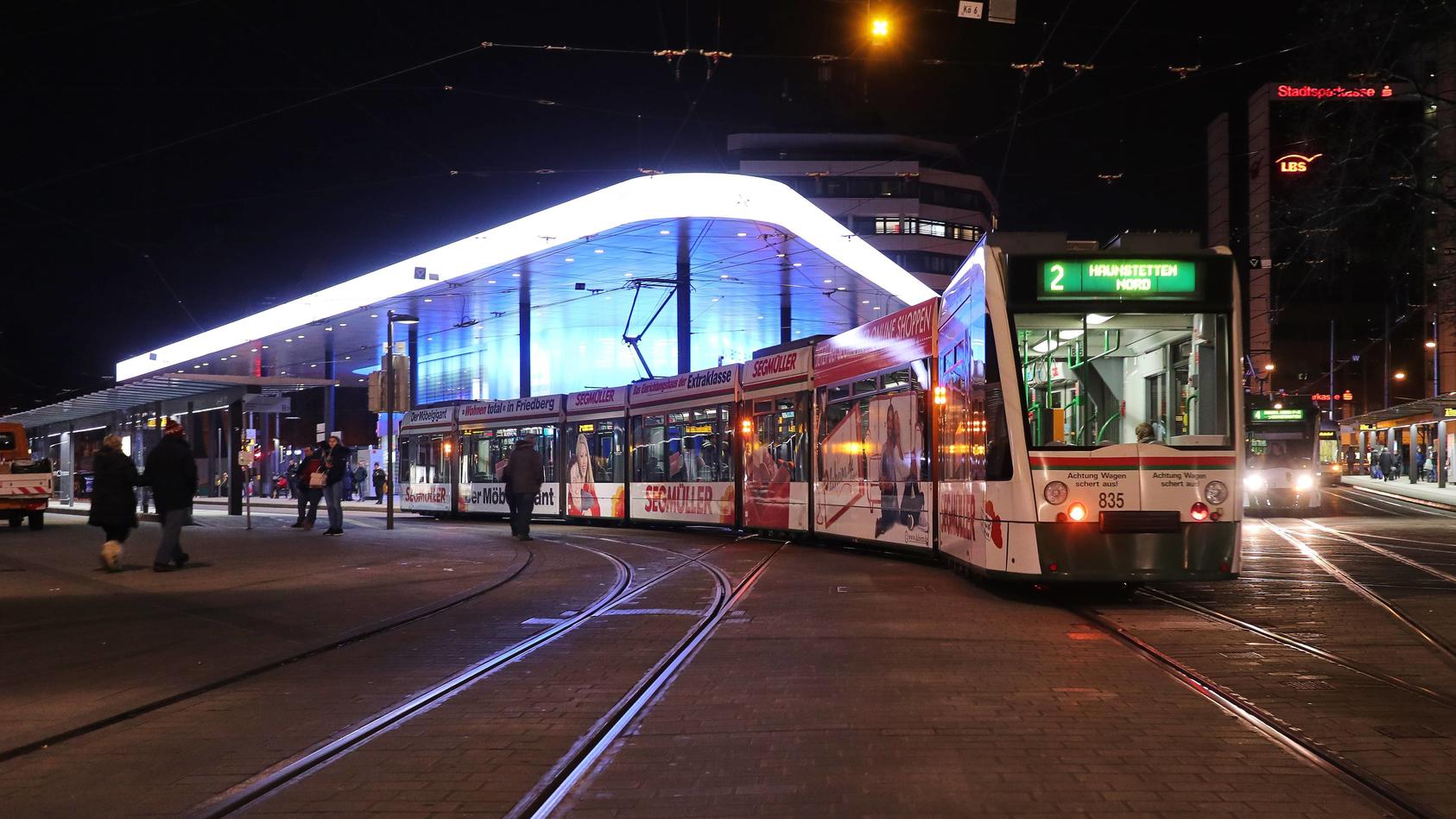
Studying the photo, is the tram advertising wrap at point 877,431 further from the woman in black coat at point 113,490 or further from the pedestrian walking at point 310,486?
the pedestrian walking at point 310,486

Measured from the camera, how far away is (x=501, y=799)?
5.07 metres

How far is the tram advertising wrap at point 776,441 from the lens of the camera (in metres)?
19.8

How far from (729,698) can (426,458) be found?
2809cm

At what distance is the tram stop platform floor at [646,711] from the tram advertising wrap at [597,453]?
12983 millimetres

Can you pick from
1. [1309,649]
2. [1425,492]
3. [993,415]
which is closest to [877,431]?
[993,415]

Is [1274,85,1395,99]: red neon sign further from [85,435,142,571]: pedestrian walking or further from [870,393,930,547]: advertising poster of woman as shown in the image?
[85,435,142,571]: pedestrian walking

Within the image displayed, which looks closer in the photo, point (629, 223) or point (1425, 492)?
point (629, 223)

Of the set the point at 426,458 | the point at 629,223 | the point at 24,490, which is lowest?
the point at 24,490

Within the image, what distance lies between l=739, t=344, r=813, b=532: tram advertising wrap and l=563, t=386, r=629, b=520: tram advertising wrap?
15.8ft

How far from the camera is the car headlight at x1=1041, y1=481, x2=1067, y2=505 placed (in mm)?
10938

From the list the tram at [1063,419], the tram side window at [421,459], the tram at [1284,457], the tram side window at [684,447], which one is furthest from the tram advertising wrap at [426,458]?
the tram at [1284,457]

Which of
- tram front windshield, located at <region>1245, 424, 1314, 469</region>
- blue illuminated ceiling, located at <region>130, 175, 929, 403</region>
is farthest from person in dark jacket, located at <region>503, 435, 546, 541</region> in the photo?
tram front windshield, located at <region>1245, 424, 1314, 469</region>

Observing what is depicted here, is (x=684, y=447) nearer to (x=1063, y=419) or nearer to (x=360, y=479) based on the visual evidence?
(x=1063, y=419)

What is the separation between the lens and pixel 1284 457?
105 ft
